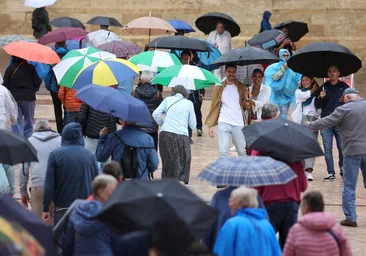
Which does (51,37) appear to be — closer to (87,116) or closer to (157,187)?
(87,116)

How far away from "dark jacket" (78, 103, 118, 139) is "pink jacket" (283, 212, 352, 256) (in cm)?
477

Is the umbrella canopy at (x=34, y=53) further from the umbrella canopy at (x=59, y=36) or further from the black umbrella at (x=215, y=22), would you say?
the black umbrella at (x=215, y=22)

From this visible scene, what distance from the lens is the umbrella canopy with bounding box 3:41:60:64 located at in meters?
15.7

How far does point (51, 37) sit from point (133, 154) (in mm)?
6800

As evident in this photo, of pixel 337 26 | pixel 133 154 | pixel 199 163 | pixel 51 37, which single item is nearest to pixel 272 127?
pixel 133 154

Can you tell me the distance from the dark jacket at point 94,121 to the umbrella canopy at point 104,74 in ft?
1.04

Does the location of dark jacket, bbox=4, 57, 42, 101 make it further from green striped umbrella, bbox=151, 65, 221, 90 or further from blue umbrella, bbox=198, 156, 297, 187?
blue umbrella, bbox=198, 156, 297, 187

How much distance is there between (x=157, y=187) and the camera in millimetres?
8336

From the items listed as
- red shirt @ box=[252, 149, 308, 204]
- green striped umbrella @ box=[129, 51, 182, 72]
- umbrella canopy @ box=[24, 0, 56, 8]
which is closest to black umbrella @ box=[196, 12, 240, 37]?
umbrella canopy @ box=[24, 0, 56, 8]

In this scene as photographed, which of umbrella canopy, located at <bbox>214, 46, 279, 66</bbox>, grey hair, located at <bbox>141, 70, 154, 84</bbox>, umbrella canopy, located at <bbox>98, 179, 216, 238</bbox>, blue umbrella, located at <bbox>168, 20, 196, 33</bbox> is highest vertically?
umbrella canopy, located at <bbox>98, 179, 216, 238</bbox>

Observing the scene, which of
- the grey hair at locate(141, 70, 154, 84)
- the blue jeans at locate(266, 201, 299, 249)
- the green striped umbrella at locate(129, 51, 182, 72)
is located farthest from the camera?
the green striped umbrella at locate(129, 51, 182, 72)

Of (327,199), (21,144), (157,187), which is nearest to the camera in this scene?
(157,187)

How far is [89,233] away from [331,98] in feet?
22.7

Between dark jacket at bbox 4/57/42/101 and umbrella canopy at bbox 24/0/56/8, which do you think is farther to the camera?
umbrella canopy at bbox 24/0/56/8
